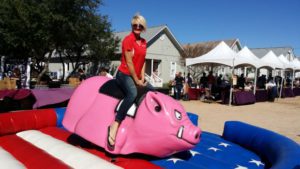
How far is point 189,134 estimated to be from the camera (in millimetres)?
3936

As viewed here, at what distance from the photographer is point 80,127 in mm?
4746

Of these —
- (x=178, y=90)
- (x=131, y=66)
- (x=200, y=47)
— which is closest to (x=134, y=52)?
(x=131, y=66)

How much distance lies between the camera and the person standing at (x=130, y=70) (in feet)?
14.0

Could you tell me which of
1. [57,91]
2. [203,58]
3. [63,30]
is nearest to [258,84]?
[203,58]

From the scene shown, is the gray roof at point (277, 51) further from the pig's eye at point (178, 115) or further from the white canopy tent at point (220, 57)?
the pig's eye at point (178, 115)

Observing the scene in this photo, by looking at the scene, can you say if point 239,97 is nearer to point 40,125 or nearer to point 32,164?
point 40,125

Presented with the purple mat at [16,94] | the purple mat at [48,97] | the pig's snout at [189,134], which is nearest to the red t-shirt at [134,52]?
the pig's snout at [189,134]

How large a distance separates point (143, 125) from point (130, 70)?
2.74 ft

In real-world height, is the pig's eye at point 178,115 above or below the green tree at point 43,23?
below

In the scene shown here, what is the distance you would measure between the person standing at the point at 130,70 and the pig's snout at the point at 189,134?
33.3 inches

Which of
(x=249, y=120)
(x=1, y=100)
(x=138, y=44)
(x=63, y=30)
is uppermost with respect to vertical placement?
(x=63, y=30)

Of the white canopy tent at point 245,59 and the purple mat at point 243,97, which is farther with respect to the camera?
the white canopy tent at point 245,59

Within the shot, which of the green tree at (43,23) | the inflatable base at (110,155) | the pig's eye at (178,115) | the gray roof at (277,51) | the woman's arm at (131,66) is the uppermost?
the gray roof at (277,51)

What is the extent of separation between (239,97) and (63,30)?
35.8ft
